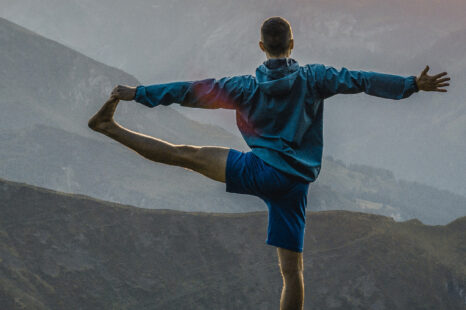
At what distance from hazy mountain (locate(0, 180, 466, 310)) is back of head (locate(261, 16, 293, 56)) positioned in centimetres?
1544

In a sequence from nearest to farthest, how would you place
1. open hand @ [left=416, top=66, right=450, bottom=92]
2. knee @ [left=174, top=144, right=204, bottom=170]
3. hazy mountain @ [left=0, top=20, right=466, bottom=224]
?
open hand @ [left=416, top=66, right=450, bottom=92] → knee @ [left=174, top=144, right=204, bottom=170] → hazy mountain @ [left=0, top=20, right=466, bottom=224]

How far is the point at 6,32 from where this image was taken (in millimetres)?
113500

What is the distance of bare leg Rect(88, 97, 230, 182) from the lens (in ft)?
10.5

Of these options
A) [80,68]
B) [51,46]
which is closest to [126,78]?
[80,68]

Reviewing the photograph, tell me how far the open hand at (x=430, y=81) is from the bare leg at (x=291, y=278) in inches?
52.6

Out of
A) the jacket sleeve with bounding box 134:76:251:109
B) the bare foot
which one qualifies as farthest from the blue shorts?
the bare foot

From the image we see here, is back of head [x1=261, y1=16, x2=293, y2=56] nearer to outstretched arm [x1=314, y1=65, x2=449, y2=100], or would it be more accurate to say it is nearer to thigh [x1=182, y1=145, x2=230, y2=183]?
outstretched arm [x1=314, y1=65, x2=449, y2=100]

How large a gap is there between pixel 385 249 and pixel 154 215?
968cm

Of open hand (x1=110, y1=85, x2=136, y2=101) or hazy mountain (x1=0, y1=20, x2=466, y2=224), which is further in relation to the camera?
hazy mountain (x1=0, y1=20, x2=466, y2=224)

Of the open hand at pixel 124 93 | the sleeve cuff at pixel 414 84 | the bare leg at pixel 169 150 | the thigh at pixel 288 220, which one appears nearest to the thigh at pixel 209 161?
the bare leg at pixel 169 150

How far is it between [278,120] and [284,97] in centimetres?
15

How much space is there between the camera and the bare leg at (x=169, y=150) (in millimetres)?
3186

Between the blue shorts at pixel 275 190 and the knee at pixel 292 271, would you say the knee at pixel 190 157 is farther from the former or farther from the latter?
the knee at pixel 292 271

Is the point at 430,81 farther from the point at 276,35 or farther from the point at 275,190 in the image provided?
the point at 275,190
